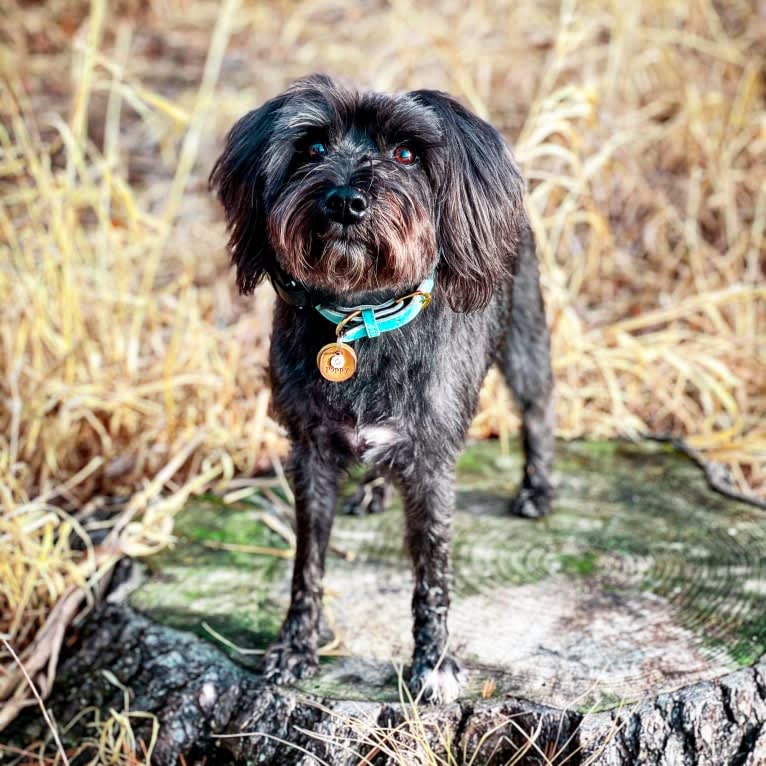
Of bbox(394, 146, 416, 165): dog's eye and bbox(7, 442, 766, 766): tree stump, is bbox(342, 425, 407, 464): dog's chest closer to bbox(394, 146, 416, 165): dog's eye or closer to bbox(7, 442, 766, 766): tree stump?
bbox(7, 442, 766, 766): tree stump

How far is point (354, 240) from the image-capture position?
249 cm

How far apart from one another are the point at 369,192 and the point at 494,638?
4.46 feet

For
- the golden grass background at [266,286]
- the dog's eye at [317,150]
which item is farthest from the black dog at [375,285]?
the golden grass background at [266,286]

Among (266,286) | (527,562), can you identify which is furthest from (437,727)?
(266,286)

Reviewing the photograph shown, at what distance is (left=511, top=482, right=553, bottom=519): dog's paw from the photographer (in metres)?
3.70

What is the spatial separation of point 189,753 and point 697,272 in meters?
3.97

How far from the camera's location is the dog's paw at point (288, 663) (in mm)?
2824

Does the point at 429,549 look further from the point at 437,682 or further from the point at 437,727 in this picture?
the point at 437,727

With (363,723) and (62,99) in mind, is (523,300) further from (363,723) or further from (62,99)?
(62,99)

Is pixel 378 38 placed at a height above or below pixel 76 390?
above

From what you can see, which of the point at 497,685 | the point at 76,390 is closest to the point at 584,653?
the point at 497,685

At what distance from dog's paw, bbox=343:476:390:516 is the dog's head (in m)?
1.22

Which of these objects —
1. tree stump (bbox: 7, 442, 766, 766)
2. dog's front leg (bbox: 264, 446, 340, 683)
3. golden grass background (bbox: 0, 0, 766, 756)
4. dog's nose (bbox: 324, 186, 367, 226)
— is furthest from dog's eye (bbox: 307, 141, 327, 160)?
golden grass background (bbox: 0, 0, 766, 756)

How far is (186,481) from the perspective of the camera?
4.27m
